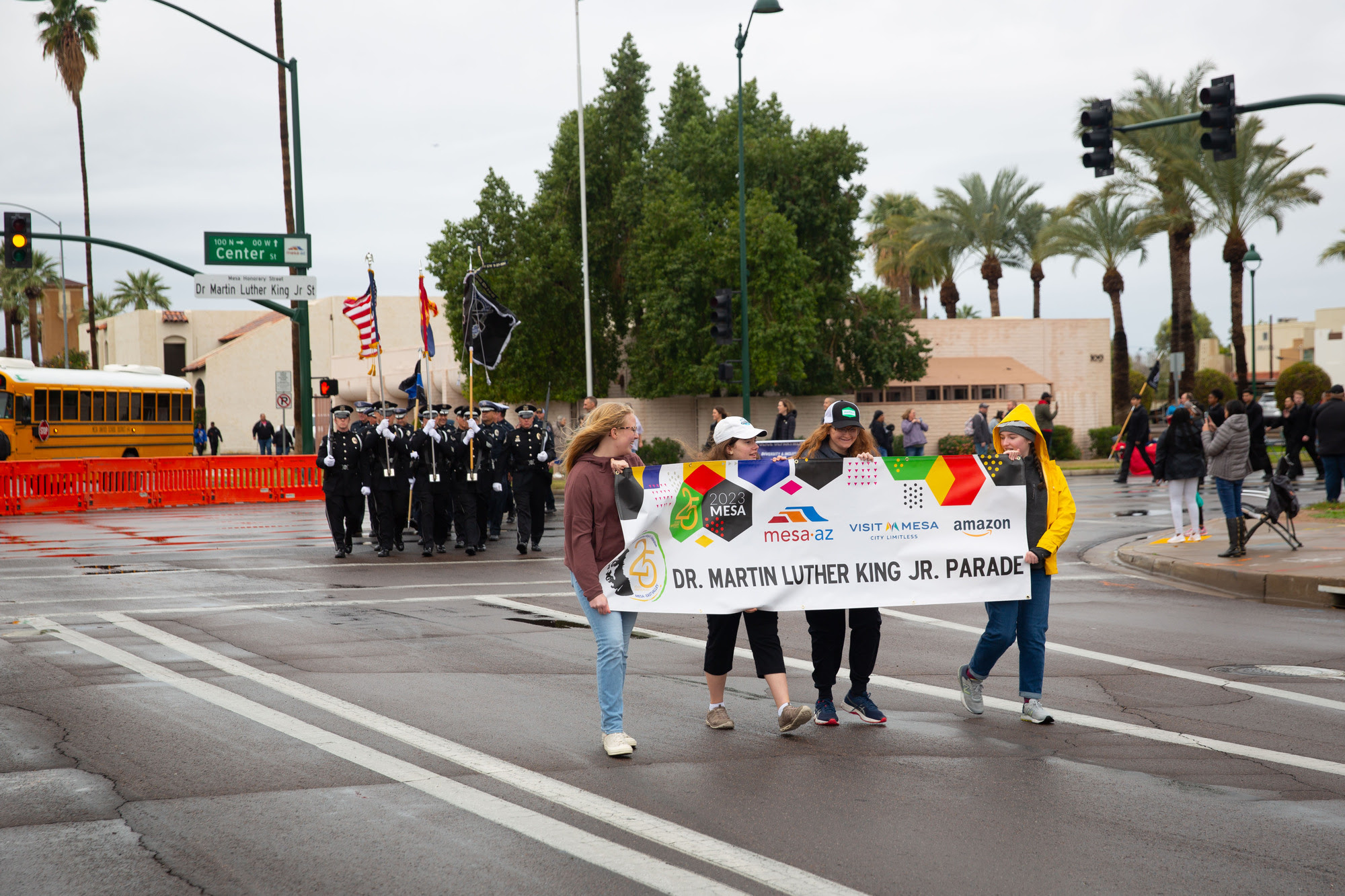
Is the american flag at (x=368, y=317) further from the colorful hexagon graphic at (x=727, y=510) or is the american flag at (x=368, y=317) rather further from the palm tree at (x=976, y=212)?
the palm tree at (x=976, y=212)

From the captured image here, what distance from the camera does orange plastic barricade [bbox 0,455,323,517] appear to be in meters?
23.9

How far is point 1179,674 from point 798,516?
10.9ft

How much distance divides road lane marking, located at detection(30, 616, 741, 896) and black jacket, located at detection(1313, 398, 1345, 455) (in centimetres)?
1714

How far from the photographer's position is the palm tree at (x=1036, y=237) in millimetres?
47500

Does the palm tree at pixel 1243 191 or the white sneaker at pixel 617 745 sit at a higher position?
the palm tree at pixel 1243 191

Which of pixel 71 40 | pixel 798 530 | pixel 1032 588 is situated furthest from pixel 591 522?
pixel 71 40

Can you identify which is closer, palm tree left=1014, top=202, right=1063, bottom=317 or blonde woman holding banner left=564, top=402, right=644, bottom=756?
blonde woman holding banner left=564, top=402, right=644, bottom=756

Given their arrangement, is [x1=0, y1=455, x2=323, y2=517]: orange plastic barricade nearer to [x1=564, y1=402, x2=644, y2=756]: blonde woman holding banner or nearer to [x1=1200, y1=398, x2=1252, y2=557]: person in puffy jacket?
[x1=1200, y1=398, x2=1252, y2=557]: person in puffy jacket

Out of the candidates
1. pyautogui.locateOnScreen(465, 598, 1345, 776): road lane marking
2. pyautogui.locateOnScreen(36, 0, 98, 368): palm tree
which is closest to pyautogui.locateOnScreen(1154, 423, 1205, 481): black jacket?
pyautogui.locateOnScreen(465, 598, 1345, 776): road lane marking

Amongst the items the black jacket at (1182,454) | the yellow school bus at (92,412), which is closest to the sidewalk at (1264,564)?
the black jacket at (1182,454)

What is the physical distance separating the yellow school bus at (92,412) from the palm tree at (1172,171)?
31814 millimetres

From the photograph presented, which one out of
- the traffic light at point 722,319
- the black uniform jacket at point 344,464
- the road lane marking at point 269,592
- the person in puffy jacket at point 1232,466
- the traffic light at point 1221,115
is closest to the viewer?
the road lane marking at point 269,592

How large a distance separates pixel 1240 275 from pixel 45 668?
4077 centimetres

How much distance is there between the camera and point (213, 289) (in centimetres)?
2447
